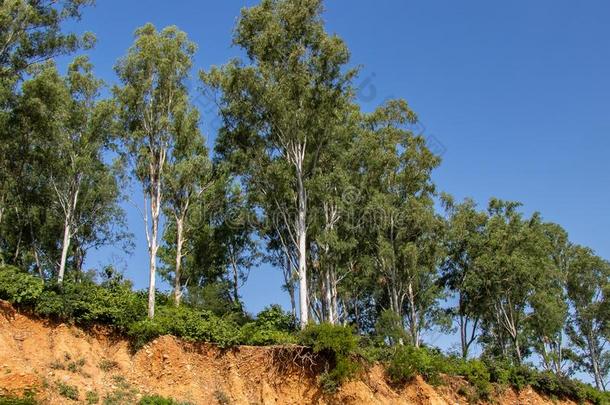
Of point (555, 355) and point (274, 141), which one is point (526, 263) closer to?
point (555, 355)

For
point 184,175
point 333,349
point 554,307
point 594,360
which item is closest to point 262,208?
point 184,175

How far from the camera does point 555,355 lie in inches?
1463

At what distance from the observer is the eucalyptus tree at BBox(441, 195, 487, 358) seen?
33.6 metres

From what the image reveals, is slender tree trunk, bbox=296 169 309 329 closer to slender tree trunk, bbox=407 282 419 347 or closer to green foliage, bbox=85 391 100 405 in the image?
green foliage, bbox=85 391 100 405

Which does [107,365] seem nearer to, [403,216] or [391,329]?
[391,329]

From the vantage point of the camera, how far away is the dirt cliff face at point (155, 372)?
54.6 ft

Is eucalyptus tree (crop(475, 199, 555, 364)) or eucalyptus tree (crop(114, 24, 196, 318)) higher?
eucalyptus tree (crop(114, 24, 196, 318))

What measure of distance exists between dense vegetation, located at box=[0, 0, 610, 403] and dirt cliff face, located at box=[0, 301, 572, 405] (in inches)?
24.1

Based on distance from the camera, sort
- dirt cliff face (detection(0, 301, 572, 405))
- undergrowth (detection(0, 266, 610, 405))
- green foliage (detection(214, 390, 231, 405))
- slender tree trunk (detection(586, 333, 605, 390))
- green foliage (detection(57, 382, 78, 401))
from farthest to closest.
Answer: slender tree trunk (detection(586, 333, 605, 390)) → green foliage (detection(214, 390, 231, 405)) → undergrowth (detection(0, 266, 610, 405)) → dirt cliff face (detection(0, 301, 572, 405)) → green foliage (detection(57, 382, 78, 401))

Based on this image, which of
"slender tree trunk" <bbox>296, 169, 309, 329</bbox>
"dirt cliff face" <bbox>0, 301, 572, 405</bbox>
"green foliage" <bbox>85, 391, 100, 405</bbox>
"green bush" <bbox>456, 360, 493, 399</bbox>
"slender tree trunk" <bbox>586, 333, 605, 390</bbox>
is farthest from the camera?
"slender tree trunk" <bbox>586, 333, 605, 390</bbox>

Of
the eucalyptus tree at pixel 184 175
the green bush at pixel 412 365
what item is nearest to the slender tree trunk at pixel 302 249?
the green bush at pixel 412 365

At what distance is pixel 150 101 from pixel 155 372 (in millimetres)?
11895

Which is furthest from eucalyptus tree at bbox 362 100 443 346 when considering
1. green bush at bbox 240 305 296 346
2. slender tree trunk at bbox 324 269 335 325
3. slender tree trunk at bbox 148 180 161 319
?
slender tree trunk at bbox 148 180 161 319

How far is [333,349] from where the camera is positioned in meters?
19.7
